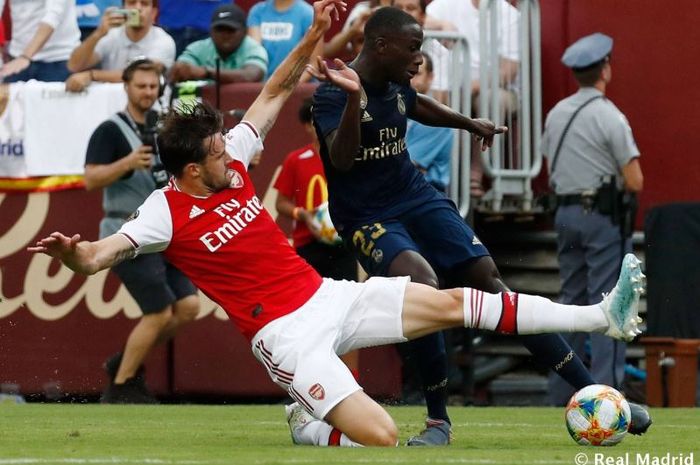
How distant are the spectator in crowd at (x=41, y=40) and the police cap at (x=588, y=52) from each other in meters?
4.25

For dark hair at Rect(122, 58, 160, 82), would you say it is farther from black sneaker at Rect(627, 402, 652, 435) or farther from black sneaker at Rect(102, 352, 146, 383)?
black sneaker at Rect(627, 402, 652, 435)

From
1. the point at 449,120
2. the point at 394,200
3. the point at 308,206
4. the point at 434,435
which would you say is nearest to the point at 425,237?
the point at 394,200

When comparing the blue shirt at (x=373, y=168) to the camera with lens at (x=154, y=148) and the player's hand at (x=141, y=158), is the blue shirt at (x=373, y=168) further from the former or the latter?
the camera with lens at (x=154, y=148)

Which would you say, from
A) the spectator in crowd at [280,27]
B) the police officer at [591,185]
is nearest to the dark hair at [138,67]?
the spectator in crowd at [280,27]

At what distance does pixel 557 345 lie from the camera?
8.22 meters

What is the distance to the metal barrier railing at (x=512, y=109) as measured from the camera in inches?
531

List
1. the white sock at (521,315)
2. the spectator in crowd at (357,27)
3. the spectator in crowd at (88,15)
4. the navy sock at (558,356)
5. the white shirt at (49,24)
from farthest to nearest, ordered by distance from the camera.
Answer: the spectator in crowd at (88,15) → the white shirt at (49,24) → the spectator in crowd at (357,27) → the navy sock at (558,356) → the white sock at (521,315)

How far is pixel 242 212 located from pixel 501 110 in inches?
241

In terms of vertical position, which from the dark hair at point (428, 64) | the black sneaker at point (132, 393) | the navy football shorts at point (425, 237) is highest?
the dark hair at point (428, 64)

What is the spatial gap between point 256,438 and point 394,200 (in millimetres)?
1437

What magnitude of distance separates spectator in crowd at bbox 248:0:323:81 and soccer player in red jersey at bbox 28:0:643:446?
5937mm

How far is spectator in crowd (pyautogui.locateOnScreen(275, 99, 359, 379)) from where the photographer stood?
1244cm

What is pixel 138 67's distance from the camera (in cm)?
1263

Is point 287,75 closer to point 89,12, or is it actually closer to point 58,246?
point 58,246
